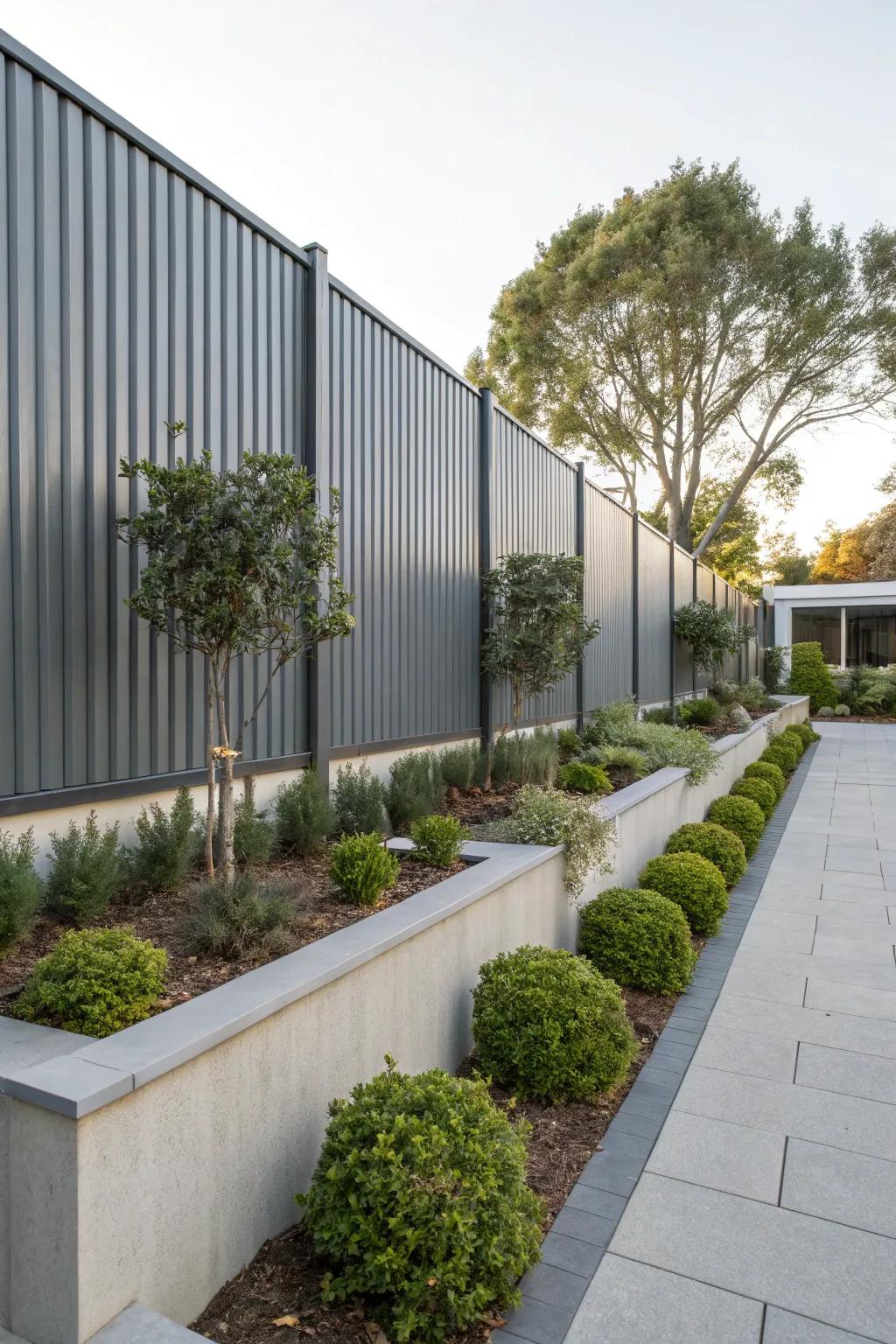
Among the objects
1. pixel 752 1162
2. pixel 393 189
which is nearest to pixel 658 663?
pixel 393 189

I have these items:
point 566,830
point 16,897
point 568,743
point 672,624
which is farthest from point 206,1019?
point 672,624

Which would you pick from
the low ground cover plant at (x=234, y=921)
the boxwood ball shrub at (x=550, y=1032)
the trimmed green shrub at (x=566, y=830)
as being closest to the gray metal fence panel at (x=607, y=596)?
the trimmed green shrub at (x=566, y=830)

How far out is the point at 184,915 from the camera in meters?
2.83

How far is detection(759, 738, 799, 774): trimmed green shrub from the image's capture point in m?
11.3

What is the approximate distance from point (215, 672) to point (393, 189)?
28.5 ft

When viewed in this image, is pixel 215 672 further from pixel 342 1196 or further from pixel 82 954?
pixel 342 1196

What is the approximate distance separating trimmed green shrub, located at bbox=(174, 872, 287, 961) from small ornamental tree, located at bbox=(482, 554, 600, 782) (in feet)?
11.8

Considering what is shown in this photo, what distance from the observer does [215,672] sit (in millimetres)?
3014

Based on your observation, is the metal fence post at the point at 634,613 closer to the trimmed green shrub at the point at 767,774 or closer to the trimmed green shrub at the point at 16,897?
the trimmed green shrub at the point at 767,774

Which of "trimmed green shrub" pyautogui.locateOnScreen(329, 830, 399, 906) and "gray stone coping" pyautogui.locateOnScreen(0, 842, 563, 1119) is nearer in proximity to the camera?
"gray stone coping" pyautogui.locateOnScreen(0, 842, 563, 1119)

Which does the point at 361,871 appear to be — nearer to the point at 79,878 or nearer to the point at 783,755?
the point at 79,878

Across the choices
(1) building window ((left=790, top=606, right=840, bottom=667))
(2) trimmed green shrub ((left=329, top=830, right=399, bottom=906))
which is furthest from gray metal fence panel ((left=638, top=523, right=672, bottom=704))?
(1) building window ((left=790, top=606, right=840, bottom=667))

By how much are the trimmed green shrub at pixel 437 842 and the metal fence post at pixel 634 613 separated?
703 cm

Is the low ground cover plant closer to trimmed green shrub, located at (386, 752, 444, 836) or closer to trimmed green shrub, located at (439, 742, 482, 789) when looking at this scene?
trimmed green shrub, located at (386, 752, 444, 836)
